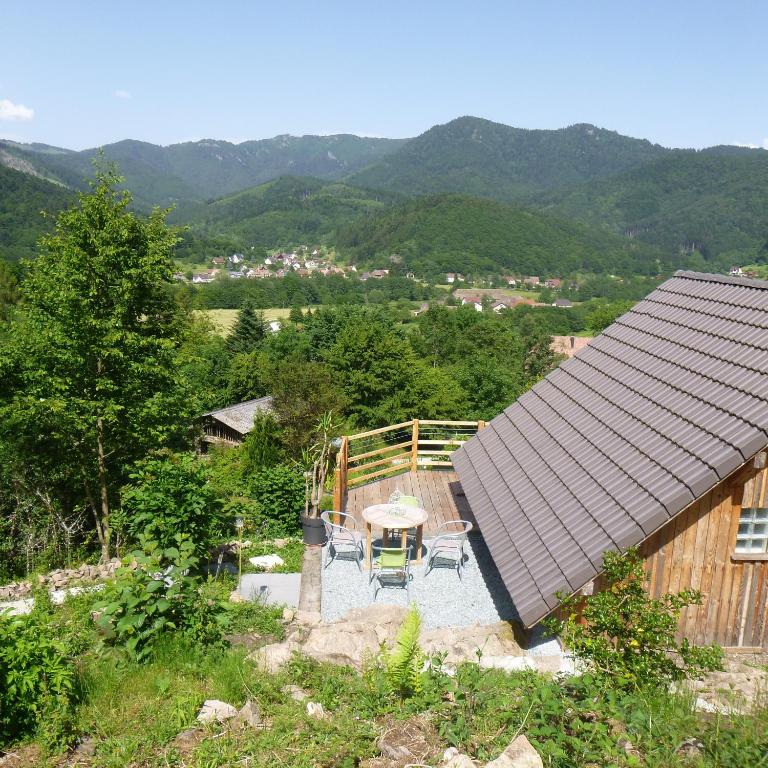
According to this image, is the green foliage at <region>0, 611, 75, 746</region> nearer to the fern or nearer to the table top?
the fern

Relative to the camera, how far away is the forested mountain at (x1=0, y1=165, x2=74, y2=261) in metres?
83.4

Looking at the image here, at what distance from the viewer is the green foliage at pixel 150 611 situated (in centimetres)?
448

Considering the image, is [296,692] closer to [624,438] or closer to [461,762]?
[461,762]

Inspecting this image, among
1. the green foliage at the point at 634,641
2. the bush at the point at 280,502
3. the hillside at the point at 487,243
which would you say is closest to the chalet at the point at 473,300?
the hillside at the point at 487,243

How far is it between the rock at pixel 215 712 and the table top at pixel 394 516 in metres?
3.92

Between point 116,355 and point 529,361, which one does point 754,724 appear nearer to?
point 116,355

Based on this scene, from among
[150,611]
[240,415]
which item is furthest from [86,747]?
[240,415]

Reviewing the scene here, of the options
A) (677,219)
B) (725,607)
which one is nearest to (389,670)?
(725,607)

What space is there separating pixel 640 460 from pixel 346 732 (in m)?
3.74

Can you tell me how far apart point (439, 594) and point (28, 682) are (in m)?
4.63

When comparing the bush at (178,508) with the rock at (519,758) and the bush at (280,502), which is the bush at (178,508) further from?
the rock at (519,758)

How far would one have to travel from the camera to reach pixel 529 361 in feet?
169

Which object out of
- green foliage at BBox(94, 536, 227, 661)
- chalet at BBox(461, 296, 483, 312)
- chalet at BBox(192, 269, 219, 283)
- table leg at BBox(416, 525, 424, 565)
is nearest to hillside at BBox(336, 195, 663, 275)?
chalet at BBox(461, 296, 483, 312)

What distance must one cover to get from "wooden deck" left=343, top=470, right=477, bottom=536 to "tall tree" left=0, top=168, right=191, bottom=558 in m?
3.30
